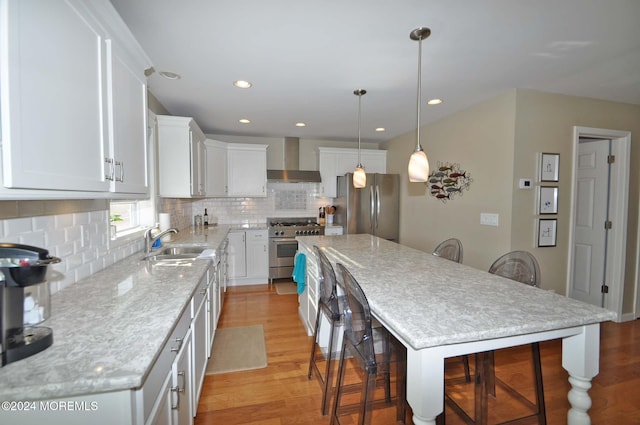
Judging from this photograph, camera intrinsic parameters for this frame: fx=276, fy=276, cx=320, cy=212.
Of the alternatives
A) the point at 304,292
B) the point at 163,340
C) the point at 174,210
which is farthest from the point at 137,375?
the point at 174,210

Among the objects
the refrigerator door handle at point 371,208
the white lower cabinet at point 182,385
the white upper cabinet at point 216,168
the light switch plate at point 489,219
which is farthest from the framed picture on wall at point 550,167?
the white upper cabinet at point 216,168

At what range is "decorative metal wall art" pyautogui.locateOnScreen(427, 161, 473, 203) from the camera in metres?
3.25

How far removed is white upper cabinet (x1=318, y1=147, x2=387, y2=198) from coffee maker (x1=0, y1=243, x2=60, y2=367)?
403 centimetres

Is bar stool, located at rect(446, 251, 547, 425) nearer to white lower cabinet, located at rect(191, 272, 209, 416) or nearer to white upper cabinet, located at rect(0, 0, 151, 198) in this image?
white lower cabinet, located at rect(191, 272, 209, 416)

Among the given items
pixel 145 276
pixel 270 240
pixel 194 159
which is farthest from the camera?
pixel 270 240

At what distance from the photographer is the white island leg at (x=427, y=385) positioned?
0.97 metres

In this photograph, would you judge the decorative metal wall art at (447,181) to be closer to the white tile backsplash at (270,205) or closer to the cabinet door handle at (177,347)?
the white tile backsplash at (270,205)

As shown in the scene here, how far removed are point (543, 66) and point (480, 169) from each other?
3.51 ft

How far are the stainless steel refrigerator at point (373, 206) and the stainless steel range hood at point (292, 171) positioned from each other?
1.88 ft

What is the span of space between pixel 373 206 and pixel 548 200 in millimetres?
2221

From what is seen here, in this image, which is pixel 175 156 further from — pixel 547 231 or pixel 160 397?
pixel 547 231

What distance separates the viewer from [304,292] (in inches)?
119

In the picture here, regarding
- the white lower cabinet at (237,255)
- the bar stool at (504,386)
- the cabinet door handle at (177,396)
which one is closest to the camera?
the cabinet door handle at (177,396)

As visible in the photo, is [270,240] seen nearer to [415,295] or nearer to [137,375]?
[415,295]
